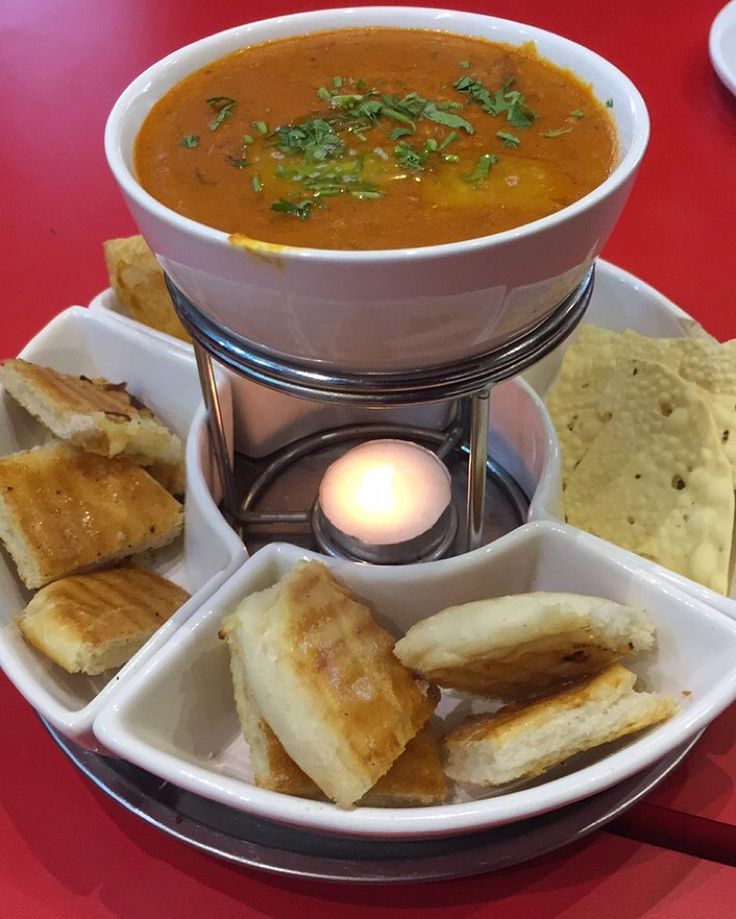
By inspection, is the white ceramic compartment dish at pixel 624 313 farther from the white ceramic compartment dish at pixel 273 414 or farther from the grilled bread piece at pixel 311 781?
the grilled bread piece at pixel 311 781

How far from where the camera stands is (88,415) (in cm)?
105

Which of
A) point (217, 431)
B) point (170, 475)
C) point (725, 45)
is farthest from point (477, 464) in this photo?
point (725, 45)

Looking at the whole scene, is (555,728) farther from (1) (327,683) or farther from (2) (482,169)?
(2) (482,169)

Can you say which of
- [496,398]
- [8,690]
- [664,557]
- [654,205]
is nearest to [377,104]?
[496,398]

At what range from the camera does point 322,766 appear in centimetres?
78

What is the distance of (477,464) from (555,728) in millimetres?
302

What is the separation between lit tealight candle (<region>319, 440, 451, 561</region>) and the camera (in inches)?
43.7

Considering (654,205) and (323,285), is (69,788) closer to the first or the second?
(323,285)

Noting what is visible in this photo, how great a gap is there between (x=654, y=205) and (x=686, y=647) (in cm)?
99

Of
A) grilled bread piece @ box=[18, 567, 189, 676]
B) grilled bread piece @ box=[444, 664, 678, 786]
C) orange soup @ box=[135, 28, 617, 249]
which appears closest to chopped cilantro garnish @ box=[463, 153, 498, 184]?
orange soup @ box=[135, 28, 617, 249]

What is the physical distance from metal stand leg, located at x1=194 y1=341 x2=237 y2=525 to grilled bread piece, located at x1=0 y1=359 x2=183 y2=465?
0.07 m

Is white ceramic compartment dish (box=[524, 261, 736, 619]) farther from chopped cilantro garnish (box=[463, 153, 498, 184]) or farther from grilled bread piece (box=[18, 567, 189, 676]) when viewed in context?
grilled bread piece (box=[18, 567, 189, 676])

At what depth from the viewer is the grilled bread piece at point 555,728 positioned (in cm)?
78

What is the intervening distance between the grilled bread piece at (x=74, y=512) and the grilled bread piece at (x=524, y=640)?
1.25 ft
